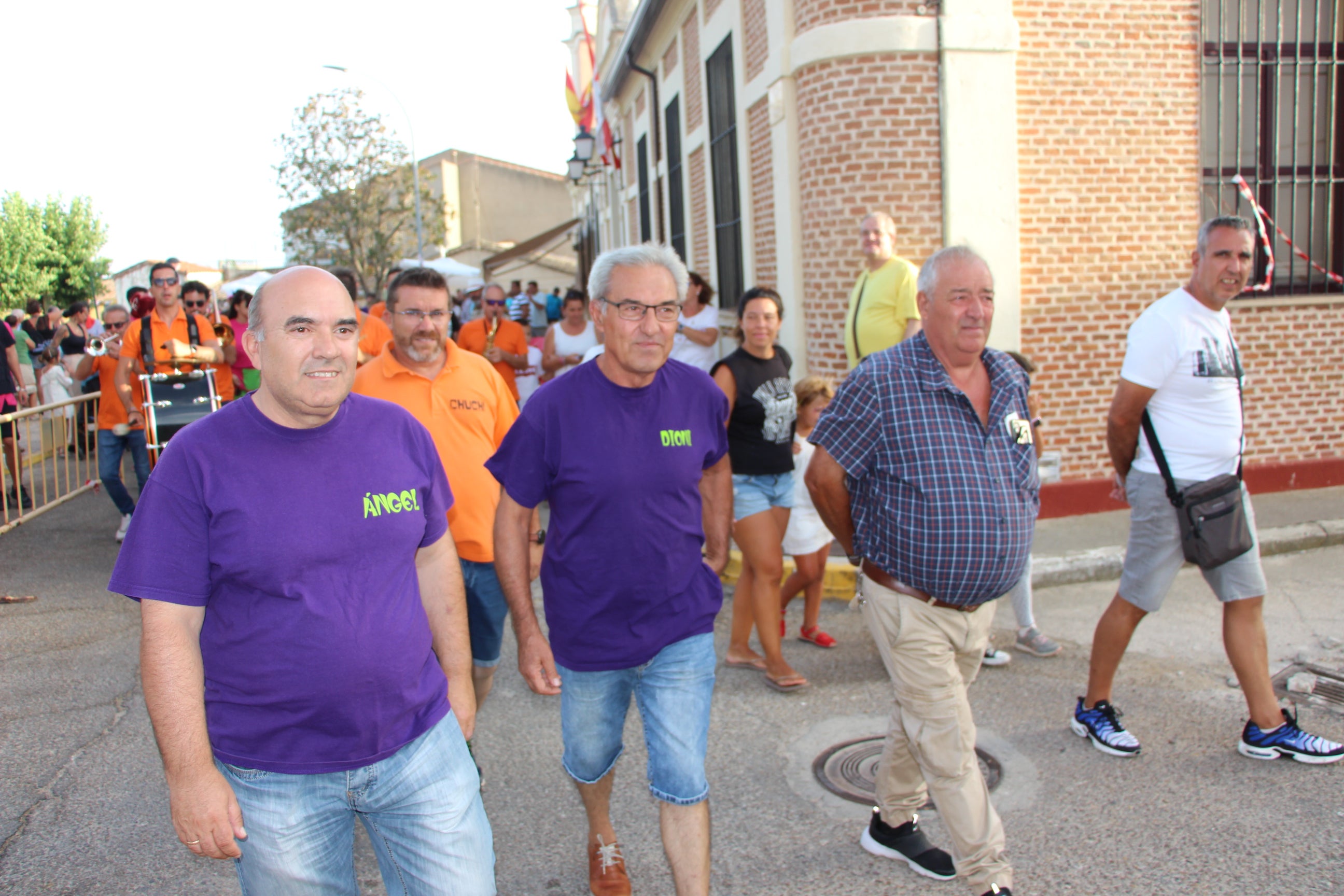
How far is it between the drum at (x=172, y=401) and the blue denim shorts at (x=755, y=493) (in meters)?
4.09

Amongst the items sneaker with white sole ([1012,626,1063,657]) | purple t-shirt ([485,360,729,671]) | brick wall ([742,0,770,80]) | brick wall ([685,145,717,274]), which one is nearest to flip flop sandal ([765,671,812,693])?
sneaker with white sole ([1012,626,1063,657])

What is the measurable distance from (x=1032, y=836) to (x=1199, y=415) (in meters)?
1.82

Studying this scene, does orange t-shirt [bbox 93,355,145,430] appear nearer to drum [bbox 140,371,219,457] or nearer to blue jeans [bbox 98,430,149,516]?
blue jeans [bbox 98,430,149,516]

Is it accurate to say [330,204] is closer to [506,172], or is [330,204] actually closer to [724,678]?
[506,172]

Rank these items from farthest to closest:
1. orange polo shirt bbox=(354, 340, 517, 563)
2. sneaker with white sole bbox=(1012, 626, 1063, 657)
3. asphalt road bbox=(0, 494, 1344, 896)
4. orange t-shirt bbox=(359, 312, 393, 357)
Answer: orange t-shirt bbox=(359, 312, 393, 357), sneaker with white sole bbox=(1012, 626, 1063, 657), orange polo shirt bbox=(354, 340, 517, 563), asphalt road bbox=(0, 494, 1344, 896)

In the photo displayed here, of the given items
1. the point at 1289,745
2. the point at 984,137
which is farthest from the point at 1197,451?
the point at 984,137

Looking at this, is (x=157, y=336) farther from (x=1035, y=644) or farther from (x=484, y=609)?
(x=1035, y=644)

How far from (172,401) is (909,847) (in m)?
5.84

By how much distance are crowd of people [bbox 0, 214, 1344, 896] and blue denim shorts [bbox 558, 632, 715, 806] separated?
1cm

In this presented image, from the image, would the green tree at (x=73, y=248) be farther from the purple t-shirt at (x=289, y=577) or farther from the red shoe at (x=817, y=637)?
the purple t-shirt at (x=289, y=577)

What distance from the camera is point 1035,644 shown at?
5262 mm

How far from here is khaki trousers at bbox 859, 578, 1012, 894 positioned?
119 inches

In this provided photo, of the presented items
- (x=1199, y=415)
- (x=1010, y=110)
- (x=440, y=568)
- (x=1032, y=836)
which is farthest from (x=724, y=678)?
(x=1010, y=110)

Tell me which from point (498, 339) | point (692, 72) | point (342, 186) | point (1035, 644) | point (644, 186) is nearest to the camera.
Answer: point (1035, 644)
